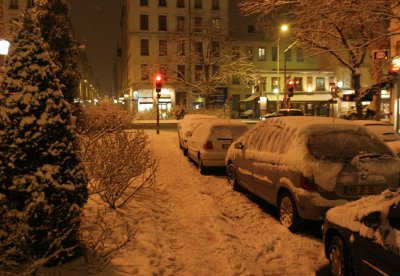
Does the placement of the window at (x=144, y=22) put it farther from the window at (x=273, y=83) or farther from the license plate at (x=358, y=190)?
the license plate at (x=358, y=190)

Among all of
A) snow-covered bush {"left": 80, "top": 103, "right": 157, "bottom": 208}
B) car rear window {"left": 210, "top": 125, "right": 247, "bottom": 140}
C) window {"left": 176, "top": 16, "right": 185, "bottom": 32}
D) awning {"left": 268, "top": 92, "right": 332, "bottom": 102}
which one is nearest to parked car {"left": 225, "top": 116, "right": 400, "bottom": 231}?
snow-covered bush {"left": 80, "top": 103, "right": 157, "bottom": 208}

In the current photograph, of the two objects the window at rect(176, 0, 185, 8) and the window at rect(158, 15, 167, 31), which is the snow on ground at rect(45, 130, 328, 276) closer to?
the window at rect(158, 15, 167, 31)

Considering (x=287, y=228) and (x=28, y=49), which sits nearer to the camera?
(x=28, y=49)

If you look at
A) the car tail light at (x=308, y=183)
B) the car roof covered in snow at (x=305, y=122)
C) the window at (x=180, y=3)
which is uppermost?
the window at (x=180, y=3)

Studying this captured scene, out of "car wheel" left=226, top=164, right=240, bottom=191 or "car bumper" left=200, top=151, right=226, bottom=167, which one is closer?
"car wheel" left=226, top=164, right=240, bottom=191

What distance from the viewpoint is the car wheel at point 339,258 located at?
187 inches

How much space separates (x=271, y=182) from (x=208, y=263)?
2503mm

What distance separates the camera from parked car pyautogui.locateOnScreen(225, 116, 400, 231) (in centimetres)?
650

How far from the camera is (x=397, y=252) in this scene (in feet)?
12.2

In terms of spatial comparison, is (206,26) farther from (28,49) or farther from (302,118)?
(28,49)

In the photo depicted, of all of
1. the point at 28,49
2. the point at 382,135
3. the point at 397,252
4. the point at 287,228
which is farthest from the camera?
the point at 382,135

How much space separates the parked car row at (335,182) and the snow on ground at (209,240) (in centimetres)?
42

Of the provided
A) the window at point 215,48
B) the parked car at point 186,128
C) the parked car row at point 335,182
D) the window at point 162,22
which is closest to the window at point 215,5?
the window at point 162,22

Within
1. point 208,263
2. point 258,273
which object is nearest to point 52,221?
Result: point 208,263
